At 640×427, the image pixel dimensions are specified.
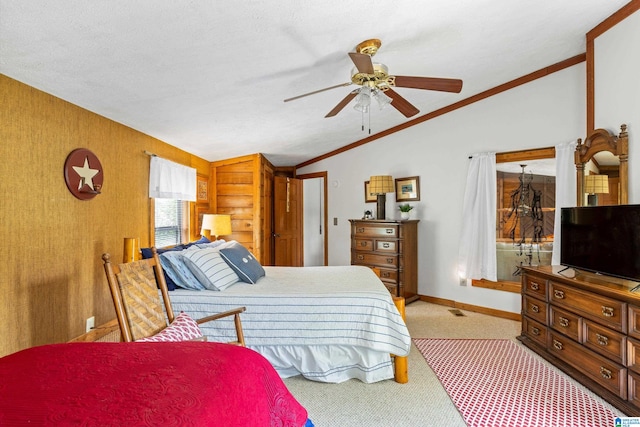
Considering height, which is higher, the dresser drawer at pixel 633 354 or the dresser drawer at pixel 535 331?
the dresser drawer at pixel 633 354

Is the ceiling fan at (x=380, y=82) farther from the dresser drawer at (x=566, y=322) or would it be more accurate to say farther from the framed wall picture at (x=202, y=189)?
the framed wall picture at (x=202, y=189)

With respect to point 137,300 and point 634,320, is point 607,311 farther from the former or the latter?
point 137,300

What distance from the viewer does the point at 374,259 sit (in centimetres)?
468

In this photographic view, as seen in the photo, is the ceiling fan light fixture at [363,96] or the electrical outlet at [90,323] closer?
the ceiling fan light fixture at [363,96]

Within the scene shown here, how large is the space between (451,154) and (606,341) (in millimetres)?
2823

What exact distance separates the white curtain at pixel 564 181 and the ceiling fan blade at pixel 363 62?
2633mm

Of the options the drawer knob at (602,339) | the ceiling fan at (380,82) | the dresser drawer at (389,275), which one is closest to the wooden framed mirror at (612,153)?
the drawer knob at (602,339)

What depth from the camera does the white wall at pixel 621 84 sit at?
8.18 feet

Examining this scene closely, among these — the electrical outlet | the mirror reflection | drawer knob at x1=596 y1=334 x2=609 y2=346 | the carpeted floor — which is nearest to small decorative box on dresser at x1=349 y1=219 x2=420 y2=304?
the mirror reflection

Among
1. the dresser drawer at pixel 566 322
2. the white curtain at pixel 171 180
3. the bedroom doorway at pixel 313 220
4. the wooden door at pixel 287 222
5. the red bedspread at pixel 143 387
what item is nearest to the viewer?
the red bedspread at pixel 143 387

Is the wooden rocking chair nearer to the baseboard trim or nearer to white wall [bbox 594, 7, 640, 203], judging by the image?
white wall [bbox 594, 7, 640, 203]

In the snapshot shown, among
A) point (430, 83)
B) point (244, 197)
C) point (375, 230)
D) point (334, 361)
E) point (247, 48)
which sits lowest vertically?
point (334, 361)

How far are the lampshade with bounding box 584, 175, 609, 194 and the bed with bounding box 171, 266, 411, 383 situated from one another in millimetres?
2138

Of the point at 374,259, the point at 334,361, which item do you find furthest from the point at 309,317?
the point at 374,259
